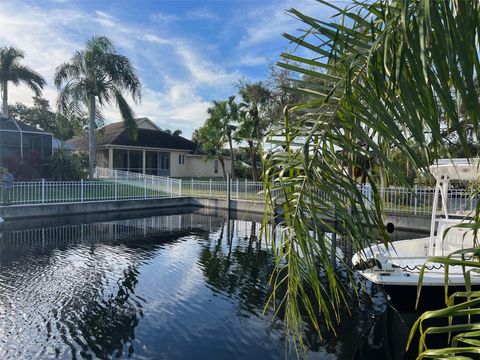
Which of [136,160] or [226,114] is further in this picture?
[136,160]

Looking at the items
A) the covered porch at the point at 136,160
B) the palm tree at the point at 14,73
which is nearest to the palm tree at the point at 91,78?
the palm tree at the point at 14,73

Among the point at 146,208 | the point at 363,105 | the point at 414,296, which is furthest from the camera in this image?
the point at 146,208

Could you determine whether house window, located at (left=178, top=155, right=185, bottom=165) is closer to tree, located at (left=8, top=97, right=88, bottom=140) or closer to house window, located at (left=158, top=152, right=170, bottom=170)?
house window, located at (left=158, top=152, right=170, bottom=170)

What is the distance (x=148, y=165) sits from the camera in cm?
3194

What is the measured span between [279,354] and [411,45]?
185 inches

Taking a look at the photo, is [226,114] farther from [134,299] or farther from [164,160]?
[134,299]

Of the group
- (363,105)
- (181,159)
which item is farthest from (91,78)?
(363,105)

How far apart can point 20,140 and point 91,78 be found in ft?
20.1

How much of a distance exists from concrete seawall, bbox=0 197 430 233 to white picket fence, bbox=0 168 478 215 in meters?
0.44

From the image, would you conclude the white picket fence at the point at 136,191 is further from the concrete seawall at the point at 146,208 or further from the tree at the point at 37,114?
the tree at the point at 37,114

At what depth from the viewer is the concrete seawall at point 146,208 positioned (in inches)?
553

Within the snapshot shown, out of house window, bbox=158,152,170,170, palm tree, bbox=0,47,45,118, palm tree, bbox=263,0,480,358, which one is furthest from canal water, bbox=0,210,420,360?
house window, bbox=158,152,170,170

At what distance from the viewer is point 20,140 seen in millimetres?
21609

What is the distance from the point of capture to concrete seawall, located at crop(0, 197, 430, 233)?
46.1ft
